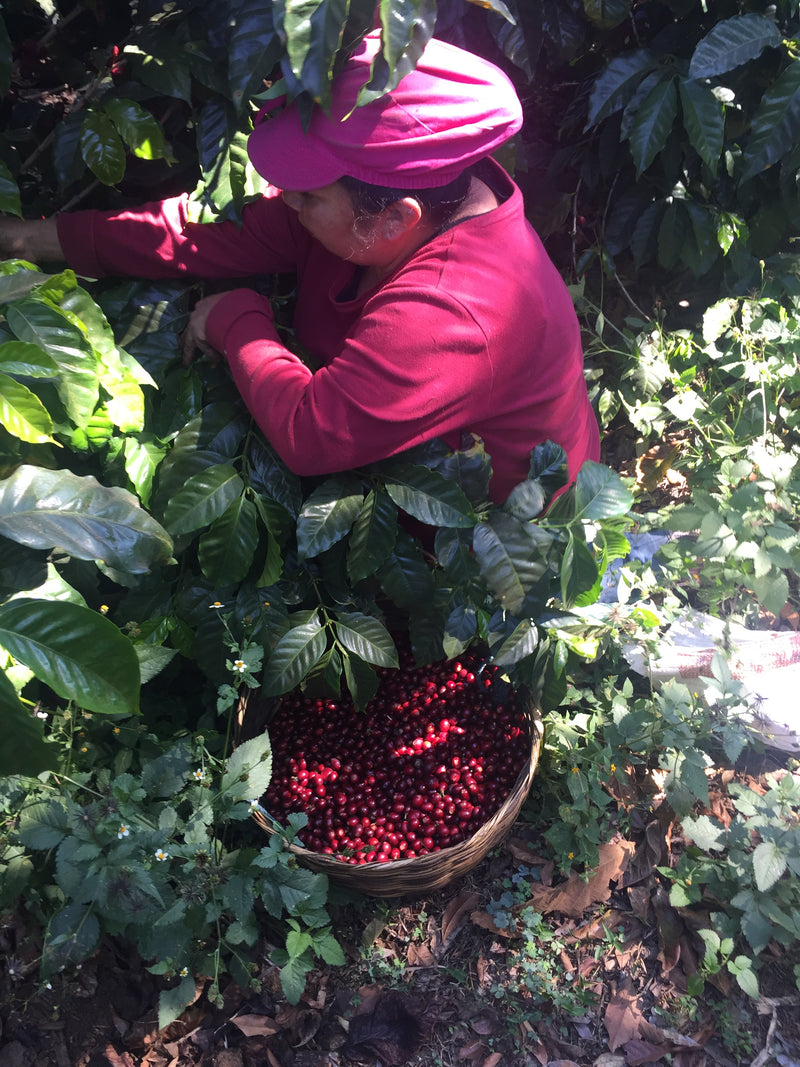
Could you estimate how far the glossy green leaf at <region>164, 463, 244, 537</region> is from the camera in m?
1.46

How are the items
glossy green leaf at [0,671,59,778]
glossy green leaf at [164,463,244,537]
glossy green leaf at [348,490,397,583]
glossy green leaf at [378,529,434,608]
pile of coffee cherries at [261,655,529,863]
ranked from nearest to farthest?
glossy green leaf at [0,671,59,778] < glossy green leaf at [164,463,244,537] < glossy green leaf at [348,490,397,583] < glossy green leaf at [378,529,434,608] < pile of coffee cherries at [261,655,529,863]

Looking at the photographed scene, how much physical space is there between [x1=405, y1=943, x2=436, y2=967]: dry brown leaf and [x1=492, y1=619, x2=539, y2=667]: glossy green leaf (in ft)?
2.59

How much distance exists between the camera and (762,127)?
2.01 meters

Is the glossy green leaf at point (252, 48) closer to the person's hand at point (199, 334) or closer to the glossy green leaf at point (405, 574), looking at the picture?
the person's hand at point (199, 334)

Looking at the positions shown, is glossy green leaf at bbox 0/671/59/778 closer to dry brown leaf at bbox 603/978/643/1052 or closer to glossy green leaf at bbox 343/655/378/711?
glossy green leaf at bbox 343/655/378/711

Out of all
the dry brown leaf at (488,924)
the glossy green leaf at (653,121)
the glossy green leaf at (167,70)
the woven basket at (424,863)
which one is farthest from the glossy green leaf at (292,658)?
the glossy green leaf at (653,121)

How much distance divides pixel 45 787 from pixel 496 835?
0.98 meters

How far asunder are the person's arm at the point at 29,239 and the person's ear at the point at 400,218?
723 millimetres

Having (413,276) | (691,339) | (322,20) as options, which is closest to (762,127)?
(691,339)

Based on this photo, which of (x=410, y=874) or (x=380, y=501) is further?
(x=410, y=874)

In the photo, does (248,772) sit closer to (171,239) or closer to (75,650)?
(75,650)

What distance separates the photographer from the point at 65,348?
1188mm

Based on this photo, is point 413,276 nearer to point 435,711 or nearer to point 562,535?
point 562,535

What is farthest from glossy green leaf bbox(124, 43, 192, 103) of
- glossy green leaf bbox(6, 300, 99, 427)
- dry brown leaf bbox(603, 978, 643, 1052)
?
dry brown leaf bbox(603, 978, 643, 1052)
